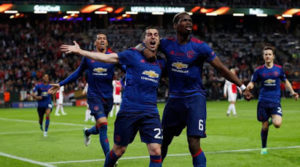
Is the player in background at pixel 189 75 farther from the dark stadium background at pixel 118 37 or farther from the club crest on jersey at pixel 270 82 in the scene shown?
the dark stadium background at pixel 118 37

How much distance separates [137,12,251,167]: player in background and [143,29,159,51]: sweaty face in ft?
0.29

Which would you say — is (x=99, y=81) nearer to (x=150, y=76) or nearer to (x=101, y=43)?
(x=101, y=43)

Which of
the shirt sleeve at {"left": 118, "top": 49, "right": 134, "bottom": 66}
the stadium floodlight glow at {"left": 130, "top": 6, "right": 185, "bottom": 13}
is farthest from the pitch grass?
the stadium floodlight glow at {"left": 130, "top": 6, "right": 185, "bottom": 13}

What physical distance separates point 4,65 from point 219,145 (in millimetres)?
32180

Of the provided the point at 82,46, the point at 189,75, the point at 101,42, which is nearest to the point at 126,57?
the point at 189,75

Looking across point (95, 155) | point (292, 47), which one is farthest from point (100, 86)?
point (292, 47)

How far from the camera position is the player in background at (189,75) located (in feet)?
28.4

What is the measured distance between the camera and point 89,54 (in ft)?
25.7

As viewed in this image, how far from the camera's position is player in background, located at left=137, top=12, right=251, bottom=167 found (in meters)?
8.65

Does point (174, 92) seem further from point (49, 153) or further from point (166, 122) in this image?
point (49, 153)

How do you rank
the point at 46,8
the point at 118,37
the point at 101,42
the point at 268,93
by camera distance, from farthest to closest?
1. the point at 118,37
2. the point at 46,8
3. the point at 268,93
4. the point at 101,42

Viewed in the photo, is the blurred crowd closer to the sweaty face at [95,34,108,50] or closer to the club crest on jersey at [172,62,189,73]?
the sweaty face at [95,34,108,50]

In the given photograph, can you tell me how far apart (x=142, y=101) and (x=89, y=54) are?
3.78 ft

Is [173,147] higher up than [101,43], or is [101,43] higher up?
[101,43]
